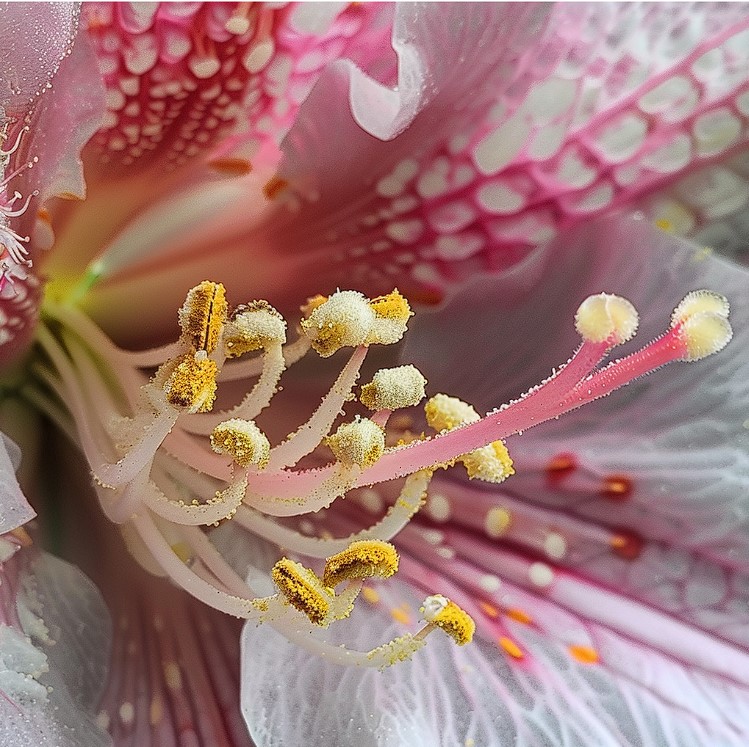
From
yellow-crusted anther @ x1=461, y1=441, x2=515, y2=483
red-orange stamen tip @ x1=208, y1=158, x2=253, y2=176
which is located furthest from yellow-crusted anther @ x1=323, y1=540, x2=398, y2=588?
red-orange stamen tip @ x1=208, y1=158, x2=253, y2=176

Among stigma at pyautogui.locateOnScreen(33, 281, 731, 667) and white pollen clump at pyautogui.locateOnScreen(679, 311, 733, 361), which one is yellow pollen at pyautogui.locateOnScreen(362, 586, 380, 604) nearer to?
stigma at pyautogui.locateOnScreen(33, 281, 731, 667)

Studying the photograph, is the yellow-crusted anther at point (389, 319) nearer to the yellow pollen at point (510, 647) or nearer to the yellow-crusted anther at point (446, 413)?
the yellow-crusted anther at point (446, 413)

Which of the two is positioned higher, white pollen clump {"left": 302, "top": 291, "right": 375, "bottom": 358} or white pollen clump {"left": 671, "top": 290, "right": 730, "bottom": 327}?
white pollen clump {"left": 671, "top": 290, "right": 730, "bottom": 327}

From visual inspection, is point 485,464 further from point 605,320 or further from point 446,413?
point 605,320

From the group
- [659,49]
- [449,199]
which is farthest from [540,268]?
[659,49]

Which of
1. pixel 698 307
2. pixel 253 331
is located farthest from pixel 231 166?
pixel 698 307

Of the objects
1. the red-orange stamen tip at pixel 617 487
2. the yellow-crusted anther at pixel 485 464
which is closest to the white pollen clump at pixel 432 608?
the yellow-crusted anther at pixel 485 464

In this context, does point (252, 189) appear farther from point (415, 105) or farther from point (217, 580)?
point (217, 580)
